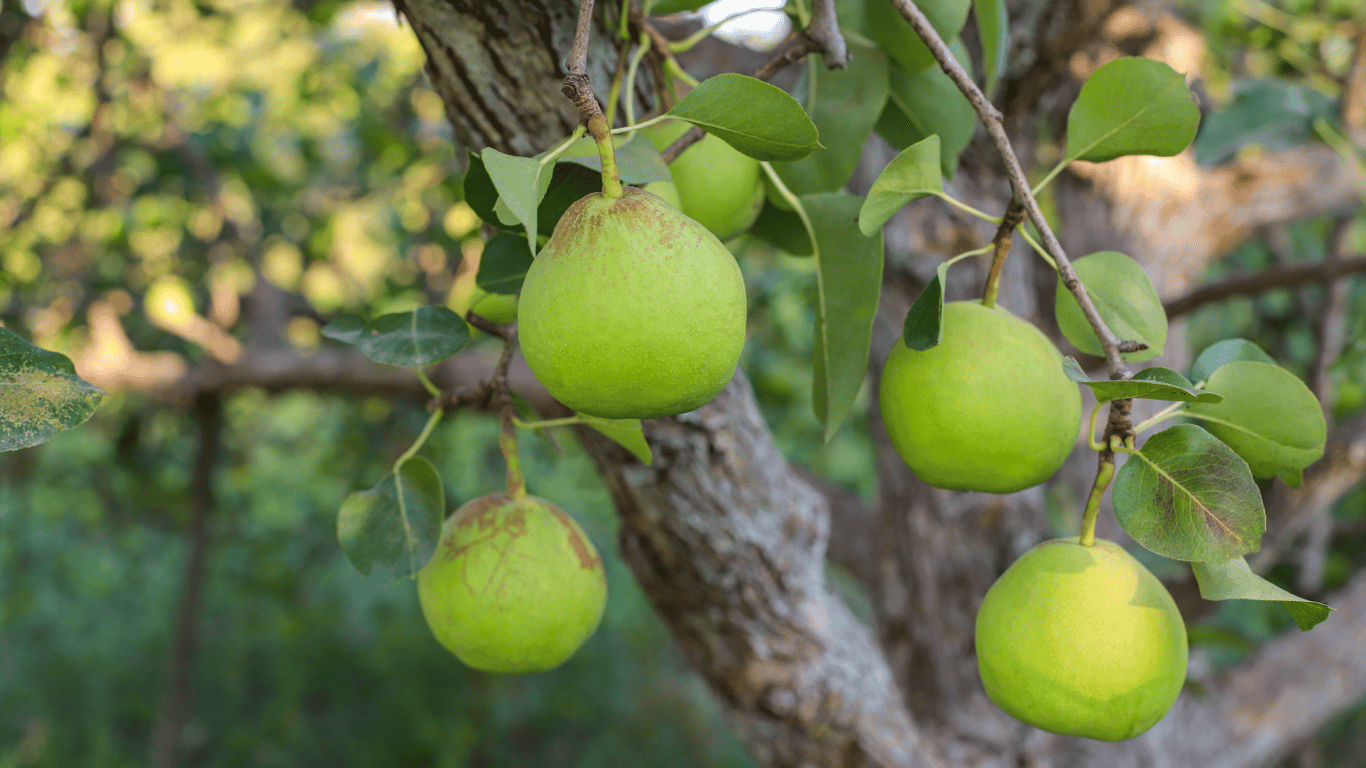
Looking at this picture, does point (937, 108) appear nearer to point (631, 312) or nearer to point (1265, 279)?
point (631, 312)

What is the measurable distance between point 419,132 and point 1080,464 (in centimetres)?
174

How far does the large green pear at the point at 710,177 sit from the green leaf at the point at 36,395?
0.36 metres

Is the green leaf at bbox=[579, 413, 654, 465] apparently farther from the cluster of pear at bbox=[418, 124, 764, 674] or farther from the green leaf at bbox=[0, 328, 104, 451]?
the green leaf at bbox=[0, 328, 104, 451]

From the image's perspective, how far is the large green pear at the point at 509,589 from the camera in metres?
0.58

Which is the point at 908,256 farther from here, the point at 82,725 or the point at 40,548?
the point at 40,548

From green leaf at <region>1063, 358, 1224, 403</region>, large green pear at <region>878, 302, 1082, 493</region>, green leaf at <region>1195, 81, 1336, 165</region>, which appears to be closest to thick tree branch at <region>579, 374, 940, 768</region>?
large green pear at <region>878, 302, 1082, 493</region>

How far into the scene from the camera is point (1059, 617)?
491mm

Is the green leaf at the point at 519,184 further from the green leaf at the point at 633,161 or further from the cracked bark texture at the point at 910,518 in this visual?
the cracked bark texture at the point at 910,518

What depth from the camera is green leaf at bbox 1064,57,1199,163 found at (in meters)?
0.50

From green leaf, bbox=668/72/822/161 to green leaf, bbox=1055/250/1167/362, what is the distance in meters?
0.20

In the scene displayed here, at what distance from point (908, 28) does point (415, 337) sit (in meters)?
0.38

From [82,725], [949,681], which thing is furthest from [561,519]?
[82,725]

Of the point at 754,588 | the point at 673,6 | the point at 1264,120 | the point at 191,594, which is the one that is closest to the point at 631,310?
the point at 673,6

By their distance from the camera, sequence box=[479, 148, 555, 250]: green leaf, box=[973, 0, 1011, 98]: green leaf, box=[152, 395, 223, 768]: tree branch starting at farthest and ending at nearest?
box=[152, 395, 223, 768]: tree branch → box=[973, 0, 1011, 98]: green leaf → box=[479, 148, 555, 250]: green leaf
